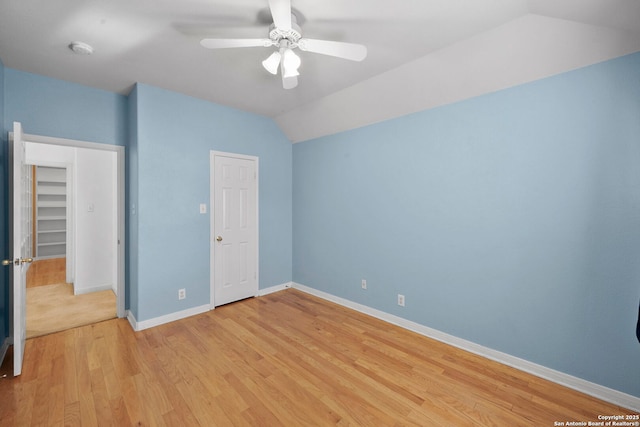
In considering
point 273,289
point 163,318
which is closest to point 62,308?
point 163,318

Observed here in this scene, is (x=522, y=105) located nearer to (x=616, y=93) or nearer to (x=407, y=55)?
(x=616, y=93)

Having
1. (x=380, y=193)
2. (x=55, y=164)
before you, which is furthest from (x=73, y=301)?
(x=380, y=193)

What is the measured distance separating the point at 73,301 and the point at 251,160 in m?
3.14

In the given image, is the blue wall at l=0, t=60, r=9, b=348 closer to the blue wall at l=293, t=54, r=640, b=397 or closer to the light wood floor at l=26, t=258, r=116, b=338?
the light wood floor at l=26, t=258, r=116, b=338

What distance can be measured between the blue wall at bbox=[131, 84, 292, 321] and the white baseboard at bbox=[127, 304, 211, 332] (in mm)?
50

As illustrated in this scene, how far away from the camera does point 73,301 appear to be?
3723 mm

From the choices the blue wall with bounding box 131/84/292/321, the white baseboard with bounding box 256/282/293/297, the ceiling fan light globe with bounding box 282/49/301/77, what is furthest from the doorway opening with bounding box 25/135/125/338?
the ceiling fan light globe with bounding box 282/49/301/77

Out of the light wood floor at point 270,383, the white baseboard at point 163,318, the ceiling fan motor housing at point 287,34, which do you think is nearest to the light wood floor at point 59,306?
the light wood floor at point 270,383

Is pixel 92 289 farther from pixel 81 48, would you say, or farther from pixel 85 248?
pixel 81 48

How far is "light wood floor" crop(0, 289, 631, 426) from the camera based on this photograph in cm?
175

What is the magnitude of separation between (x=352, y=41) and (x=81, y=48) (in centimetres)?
221

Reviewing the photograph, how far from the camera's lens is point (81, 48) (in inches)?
86.5

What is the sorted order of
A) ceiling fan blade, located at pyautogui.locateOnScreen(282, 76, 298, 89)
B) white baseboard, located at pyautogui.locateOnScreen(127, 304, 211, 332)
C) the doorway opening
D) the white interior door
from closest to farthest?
ceiling fan blade, located at pyautogui.locateOnScreen(282, 76, 298, 89) < white baseboard, located at pyautogui.locateOnScreen(127, 304, 211, 332) < the doorway opening < the white interior door

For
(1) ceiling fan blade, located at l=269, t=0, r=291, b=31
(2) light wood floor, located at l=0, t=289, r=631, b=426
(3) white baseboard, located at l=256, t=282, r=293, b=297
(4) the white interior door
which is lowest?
(2) light wood floor, located at l=0, t=289, r=631, b=426
